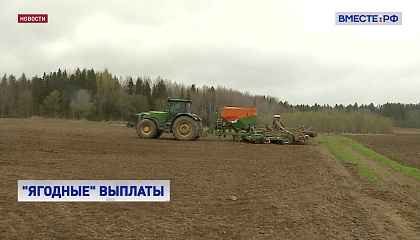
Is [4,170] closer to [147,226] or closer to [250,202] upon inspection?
[147,226]

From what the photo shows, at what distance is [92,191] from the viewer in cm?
766

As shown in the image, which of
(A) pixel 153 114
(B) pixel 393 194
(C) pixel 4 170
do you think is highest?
(A) pixel 153 114

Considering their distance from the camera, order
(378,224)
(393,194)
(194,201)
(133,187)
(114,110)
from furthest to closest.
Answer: (114,110), (393,194), (133,187), (194,201), (378,224)

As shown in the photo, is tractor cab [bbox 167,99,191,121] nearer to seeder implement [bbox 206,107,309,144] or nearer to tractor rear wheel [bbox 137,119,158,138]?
tractor rear wheel [bbox 137,119,158,138]

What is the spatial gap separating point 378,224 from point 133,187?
189 inches

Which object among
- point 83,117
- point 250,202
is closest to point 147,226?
point 250,202

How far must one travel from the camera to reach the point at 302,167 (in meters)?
12.5

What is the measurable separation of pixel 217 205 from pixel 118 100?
2666cm

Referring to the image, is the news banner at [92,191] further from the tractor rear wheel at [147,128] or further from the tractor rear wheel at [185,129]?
the tractor rear wheel at [147,128]

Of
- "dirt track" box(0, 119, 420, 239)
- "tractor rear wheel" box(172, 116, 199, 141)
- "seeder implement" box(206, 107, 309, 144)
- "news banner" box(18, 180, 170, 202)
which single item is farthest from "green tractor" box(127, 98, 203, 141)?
"news banner" box(18, 180, 170, 202)

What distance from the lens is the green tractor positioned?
21312mm

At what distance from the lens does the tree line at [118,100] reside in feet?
102

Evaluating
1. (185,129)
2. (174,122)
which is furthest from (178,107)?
(185,129)

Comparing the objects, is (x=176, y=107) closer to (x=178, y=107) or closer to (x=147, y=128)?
(x=178, y=107)
